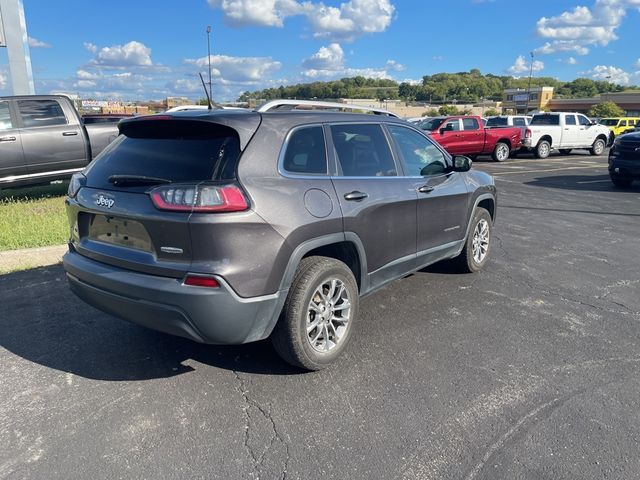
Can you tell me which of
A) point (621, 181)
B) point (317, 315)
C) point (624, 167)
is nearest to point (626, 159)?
point (624, 167)

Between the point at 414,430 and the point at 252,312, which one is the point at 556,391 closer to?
the point at 414,430

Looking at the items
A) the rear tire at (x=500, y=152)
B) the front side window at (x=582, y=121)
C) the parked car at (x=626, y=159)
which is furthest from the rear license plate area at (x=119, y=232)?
the front side window at (x=582, y=121)

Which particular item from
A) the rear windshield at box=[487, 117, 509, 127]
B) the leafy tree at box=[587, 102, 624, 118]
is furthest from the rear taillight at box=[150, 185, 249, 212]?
the leafy tree at box=[587, 102, 624, 118]

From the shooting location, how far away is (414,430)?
287 cm

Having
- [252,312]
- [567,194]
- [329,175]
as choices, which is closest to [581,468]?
[252,312]

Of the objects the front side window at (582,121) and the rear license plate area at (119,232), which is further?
the front side window at (582,121)

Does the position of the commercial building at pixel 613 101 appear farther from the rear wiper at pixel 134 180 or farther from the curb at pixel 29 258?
the rear wiper at pixel 134 180

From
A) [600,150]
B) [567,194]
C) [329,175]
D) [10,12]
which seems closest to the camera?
[329,175]

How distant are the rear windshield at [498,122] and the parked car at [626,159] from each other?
9.59 m

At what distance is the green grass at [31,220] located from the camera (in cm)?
656

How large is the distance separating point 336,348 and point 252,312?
841 millimetres

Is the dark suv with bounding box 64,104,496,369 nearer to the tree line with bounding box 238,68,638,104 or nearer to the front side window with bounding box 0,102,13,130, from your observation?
the front side window with bounding box 0,102,13,130

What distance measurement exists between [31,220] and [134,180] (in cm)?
538

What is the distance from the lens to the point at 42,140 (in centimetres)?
928
